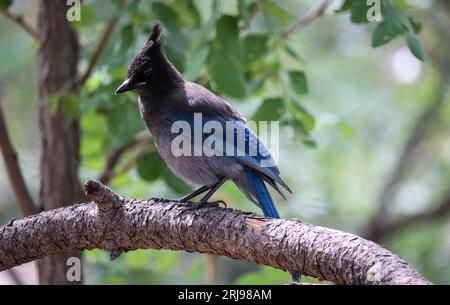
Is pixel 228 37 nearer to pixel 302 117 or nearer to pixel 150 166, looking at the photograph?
pixel 302 117

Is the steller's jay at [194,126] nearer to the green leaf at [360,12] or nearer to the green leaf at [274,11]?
the green leaf at [274,11]

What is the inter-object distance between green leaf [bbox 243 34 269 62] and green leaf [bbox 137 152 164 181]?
73 centimetres

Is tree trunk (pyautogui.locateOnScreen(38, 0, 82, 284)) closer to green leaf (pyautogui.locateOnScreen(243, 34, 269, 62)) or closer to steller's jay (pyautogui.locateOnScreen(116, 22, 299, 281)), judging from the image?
steller's jay (pyautogui.locateOnScreen(116, 22, 299, 281))

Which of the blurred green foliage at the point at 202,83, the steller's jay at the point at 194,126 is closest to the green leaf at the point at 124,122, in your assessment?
the blurred green foliage at the point at 202,83

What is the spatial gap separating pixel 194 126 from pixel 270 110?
0.42m

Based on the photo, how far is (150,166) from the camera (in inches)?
167

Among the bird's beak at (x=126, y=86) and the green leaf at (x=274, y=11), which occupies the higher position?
the green leaf at (x=274, y=11)

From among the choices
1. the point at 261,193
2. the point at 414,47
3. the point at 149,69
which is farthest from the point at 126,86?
the point at 414,47

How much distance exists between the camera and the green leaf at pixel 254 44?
4.05 metres

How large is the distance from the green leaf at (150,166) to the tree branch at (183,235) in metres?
1.05

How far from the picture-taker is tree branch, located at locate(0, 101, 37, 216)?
386cm

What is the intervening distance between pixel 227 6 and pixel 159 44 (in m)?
1.77

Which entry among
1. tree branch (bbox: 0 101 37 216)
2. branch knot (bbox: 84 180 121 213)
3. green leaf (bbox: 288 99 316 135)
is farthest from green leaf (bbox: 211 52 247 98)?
tree branch (bbox: 0 101 37 216)
